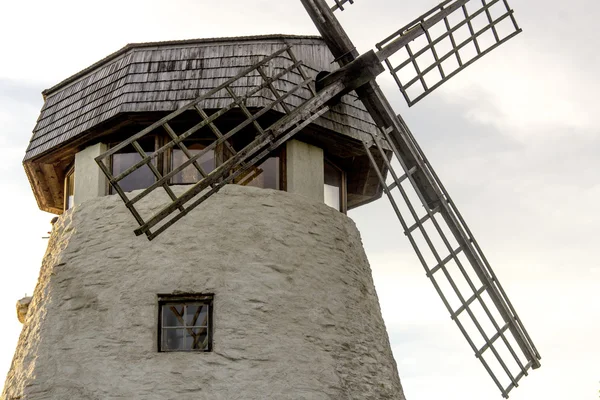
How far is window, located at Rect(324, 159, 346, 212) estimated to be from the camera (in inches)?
499

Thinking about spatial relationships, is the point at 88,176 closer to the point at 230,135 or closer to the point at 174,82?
the point at 174,82

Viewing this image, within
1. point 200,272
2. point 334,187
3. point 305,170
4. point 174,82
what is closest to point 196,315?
point 200,272

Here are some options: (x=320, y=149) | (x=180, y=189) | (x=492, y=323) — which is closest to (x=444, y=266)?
(x=492, y=323)

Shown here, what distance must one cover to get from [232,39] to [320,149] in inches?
67.0

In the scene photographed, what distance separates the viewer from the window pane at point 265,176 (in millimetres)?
11836

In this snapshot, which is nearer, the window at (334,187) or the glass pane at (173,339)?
the glass pane at (173,339)

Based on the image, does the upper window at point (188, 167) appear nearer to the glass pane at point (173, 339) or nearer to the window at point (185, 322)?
the window at point (185, 322)

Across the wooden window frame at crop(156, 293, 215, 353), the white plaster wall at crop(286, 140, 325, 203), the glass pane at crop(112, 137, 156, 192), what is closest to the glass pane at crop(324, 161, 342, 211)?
the white plaster wall at crop(286, 140, 325, 203)

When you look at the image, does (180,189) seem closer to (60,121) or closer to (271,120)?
(271,120)

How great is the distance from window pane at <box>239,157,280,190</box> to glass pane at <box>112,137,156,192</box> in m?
1.12

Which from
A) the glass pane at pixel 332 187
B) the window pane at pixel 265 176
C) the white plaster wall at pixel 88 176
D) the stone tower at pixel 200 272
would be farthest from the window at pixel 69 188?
the glass pane at pixel 332 187

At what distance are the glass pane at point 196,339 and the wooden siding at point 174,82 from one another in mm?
2529

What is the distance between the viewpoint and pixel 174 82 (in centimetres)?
1168

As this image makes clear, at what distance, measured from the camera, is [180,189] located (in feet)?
37.6
